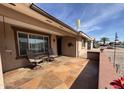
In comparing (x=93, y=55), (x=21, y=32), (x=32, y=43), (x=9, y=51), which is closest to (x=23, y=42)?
(x=21, y=32)

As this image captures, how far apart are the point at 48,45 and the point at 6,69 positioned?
396cm

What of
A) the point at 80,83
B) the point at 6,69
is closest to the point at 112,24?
Answer: the point at 80,83

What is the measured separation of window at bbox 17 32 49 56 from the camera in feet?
18.2

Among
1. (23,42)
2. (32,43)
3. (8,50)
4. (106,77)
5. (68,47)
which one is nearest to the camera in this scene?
(106,77)

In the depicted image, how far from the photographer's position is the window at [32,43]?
5539mm

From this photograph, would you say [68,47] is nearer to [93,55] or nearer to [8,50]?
[93,55]

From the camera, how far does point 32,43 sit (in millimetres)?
6414

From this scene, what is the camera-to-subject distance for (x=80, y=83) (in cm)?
355

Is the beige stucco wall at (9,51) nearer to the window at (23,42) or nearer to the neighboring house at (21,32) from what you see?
the neighboring house at (21,32)

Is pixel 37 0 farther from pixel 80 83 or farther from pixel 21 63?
pixel 21 63

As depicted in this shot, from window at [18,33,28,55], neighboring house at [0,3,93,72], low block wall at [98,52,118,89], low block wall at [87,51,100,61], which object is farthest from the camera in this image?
low block wall at [87,51,100,61]

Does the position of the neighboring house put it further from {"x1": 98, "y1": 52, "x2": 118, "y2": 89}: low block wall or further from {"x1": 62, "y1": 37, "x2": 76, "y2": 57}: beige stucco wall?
{"x1": 62, "y1": 37, "x2": 76, "y2": 57}: beige stucco wall

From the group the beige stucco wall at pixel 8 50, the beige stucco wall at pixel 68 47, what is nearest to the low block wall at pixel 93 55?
the beige stucco wall at pixel 68 47

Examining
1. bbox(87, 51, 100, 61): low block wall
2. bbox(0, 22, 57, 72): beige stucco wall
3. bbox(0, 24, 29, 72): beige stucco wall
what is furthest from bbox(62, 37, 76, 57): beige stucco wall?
bbox(0, 24, 29, 72): beige stucco wall
